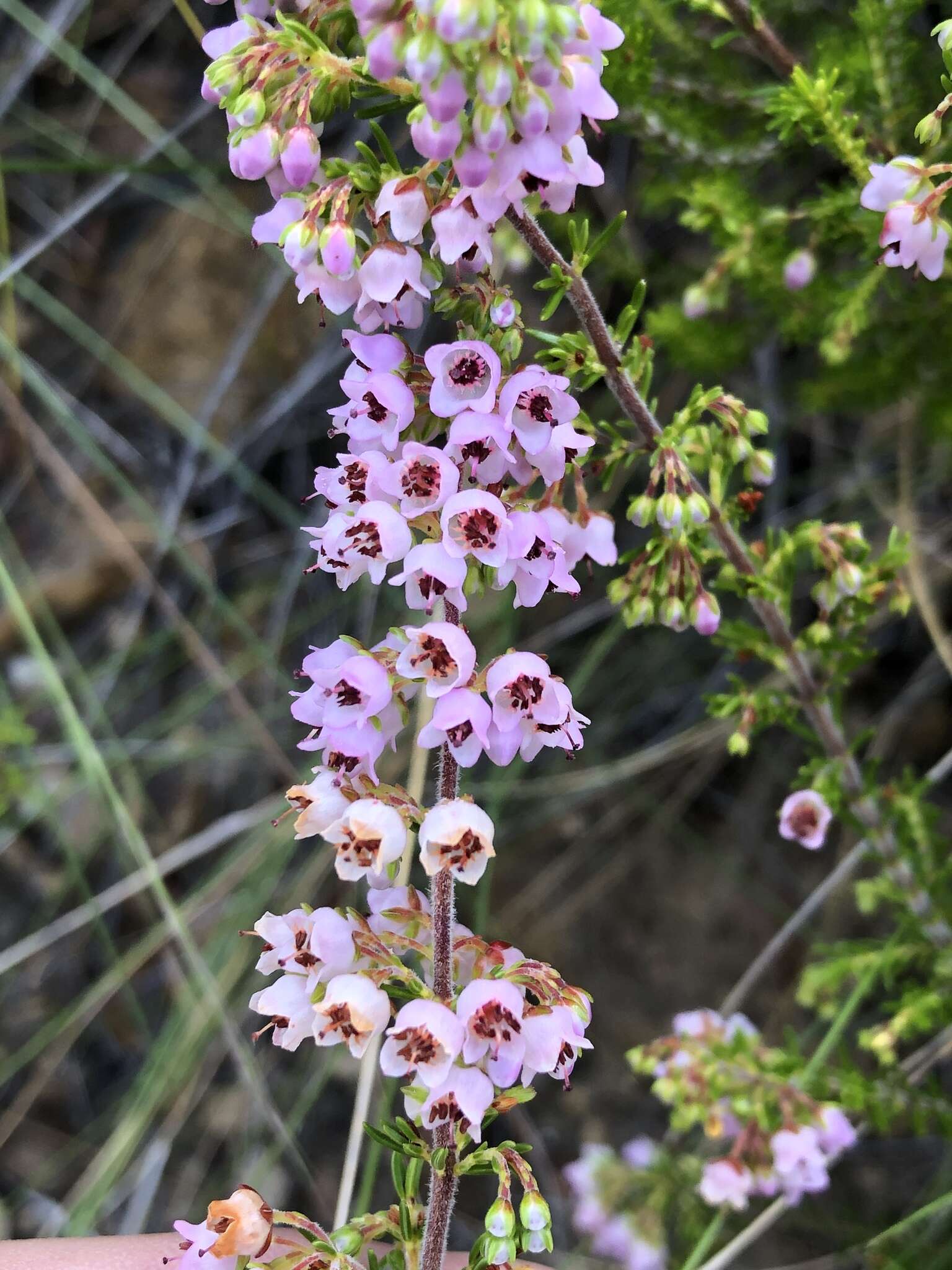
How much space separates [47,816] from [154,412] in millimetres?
1932

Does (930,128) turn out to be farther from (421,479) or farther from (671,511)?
(421,479)

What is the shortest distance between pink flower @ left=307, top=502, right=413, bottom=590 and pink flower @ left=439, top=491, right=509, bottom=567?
9 cm

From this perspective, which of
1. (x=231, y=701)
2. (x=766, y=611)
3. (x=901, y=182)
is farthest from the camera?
(x=231, y=701)

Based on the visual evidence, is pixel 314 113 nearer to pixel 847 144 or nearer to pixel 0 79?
pixel 847 144

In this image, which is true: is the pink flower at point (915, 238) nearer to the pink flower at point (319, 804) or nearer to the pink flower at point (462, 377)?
the pink flower at point (462, 377)

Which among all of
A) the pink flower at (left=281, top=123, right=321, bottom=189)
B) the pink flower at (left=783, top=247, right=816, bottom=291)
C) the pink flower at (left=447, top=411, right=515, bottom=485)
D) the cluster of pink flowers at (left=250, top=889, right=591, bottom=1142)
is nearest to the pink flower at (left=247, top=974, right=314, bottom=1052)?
the cluster of pink flowers at (left=250, top=889, right=591, bottom=1142)

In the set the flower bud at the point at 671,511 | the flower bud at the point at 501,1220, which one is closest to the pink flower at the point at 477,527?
the flower bud at the point at 671,511

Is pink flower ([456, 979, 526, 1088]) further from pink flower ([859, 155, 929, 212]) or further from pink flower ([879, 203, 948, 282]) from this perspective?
pink flower ([859, 155, 929, 212])

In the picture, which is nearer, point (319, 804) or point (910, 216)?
point (319, 804)

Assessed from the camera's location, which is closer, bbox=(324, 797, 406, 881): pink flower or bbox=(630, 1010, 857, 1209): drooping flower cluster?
bbox=(324, 797, 406, 881): pink flower

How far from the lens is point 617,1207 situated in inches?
170

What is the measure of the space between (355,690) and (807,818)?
1.65 meters

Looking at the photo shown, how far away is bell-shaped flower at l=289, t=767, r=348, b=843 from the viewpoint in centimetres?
178

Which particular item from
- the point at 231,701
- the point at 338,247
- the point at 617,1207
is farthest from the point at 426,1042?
the point at 231,701
